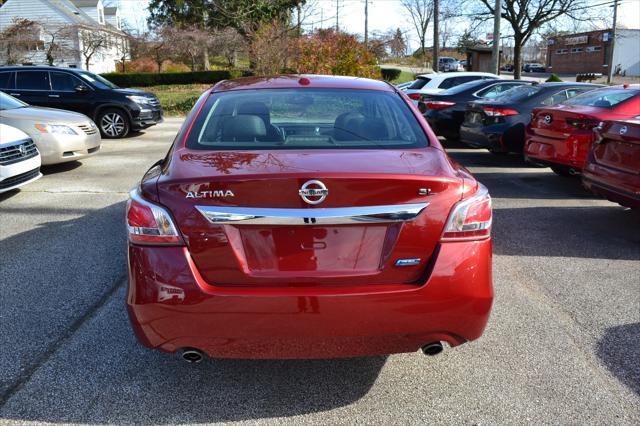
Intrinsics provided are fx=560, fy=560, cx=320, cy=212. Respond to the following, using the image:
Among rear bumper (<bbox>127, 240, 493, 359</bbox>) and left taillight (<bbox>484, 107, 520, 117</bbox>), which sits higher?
left taillight (<bbox>484, 107, 520, 117</bbox>)

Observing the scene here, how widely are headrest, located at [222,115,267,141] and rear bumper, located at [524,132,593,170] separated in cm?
514

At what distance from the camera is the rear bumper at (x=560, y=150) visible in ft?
24.0

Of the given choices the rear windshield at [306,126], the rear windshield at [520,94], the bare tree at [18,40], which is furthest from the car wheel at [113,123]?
the bare tree at [18,40]

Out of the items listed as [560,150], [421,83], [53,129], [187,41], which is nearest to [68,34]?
[187,41]

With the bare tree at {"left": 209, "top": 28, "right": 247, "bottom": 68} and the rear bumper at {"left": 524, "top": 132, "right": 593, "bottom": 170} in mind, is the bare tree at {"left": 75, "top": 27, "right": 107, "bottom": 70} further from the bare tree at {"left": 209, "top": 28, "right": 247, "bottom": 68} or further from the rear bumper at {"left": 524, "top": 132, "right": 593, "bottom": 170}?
the rear bumper at {"left": 524, "top": 132, "right": 593, "bottom": 170}

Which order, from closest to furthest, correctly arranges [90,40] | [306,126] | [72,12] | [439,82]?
1. [306,126]
2. [439,82]
3. [90,40]
4. [72,12]

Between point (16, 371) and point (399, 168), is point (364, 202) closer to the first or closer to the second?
point (399, 168)

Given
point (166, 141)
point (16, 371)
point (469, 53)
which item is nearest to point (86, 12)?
point (469, 53)

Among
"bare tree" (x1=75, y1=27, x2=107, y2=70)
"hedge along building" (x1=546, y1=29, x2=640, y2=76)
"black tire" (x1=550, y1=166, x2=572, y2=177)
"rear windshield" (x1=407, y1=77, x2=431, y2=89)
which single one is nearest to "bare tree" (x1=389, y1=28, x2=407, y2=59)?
"rear windshield" (x1=407, y1=77, x2=431, y2=89)

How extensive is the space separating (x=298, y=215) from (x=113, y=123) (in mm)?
12319

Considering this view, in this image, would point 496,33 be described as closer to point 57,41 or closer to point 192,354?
point 192,354

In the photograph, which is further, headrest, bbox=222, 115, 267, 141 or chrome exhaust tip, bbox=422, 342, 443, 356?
headrest, bbox=222, 115, 267, 141

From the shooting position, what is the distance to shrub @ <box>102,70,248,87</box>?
105 ft

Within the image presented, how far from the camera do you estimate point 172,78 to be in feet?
107
